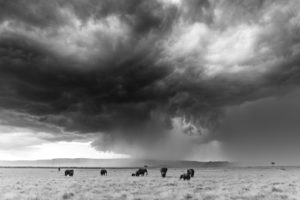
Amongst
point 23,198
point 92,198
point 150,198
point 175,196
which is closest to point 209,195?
point 175,196

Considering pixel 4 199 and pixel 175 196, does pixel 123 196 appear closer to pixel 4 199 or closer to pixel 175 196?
pixel 175 196

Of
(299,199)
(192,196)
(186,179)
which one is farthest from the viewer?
(186,179)

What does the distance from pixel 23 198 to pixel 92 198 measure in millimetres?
4936

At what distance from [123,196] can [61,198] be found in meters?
4.54

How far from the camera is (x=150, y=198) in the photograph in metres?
19.1

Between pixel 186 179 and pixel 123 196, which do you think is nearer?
pixel 123 196

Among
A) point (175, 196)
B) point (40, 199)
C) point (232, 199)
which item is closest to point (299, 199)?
point (232, 199)

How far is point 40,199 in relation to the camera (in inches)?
733

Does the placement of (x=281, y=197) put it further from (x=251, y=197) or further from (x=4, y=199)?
(x=4, y=199)

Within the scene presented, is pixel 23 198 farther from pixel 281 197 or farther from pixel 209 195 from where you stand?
pixel 281 197

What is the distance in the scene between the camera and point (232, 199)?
18.4 metres

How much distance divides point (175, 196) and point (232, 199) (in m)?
4.14

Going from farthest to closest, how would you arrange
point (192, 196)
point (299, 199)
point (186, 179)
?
point (186, 179) → point (192, 196) → point (299, 199)

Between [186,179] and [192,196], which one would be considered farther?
[186,179]
